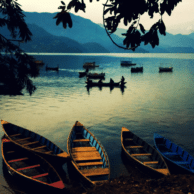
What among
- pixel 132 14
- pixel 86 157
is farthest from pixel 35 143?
pixel 132 14

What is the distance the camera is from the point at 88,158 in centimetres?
1443

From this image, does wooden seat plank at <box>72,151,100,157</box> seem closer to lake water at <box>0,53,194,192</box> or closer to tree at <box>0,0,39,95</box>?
lake water at <box>0,53,194,192</box>

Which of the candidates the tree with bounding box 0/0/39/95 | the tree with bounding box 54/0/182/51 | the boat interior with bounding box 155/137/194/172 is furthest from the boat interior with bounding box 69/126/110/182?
the tree with bounding box 54/0/182/51

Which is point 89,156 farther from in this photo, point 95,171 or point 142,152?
point 142,152

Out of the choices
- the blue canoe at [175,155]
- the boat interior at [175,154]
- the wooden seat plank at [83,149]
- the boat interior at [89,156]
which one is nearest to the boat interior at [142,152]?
the blue canoe at [175,155]

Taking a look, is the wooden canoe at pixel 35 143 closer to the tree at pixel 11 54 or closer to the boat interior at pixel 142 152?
the tree at pixel 11 54

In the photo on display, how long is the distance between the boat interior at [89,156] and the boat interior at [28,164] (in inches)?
74.2

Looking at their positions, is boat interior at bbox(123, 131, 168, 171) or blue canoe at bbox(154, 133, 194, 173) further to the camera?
boat interior at bbox(123, 131, 168, 171)

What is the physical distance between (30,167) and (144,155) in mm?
7956

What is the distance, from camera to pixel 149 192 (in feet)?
29.1

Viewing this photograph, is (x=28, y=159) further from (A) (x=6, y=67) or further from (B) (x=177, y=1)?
(B) (x=177, y=1)

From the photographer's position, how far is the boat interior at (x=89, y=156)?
1241 centimetres

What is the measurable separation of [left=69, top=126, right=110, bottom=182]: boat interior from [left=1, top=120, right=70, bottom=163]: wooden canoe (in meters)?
1.08

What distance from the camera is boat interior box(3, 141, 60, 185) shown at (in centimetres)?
1227
